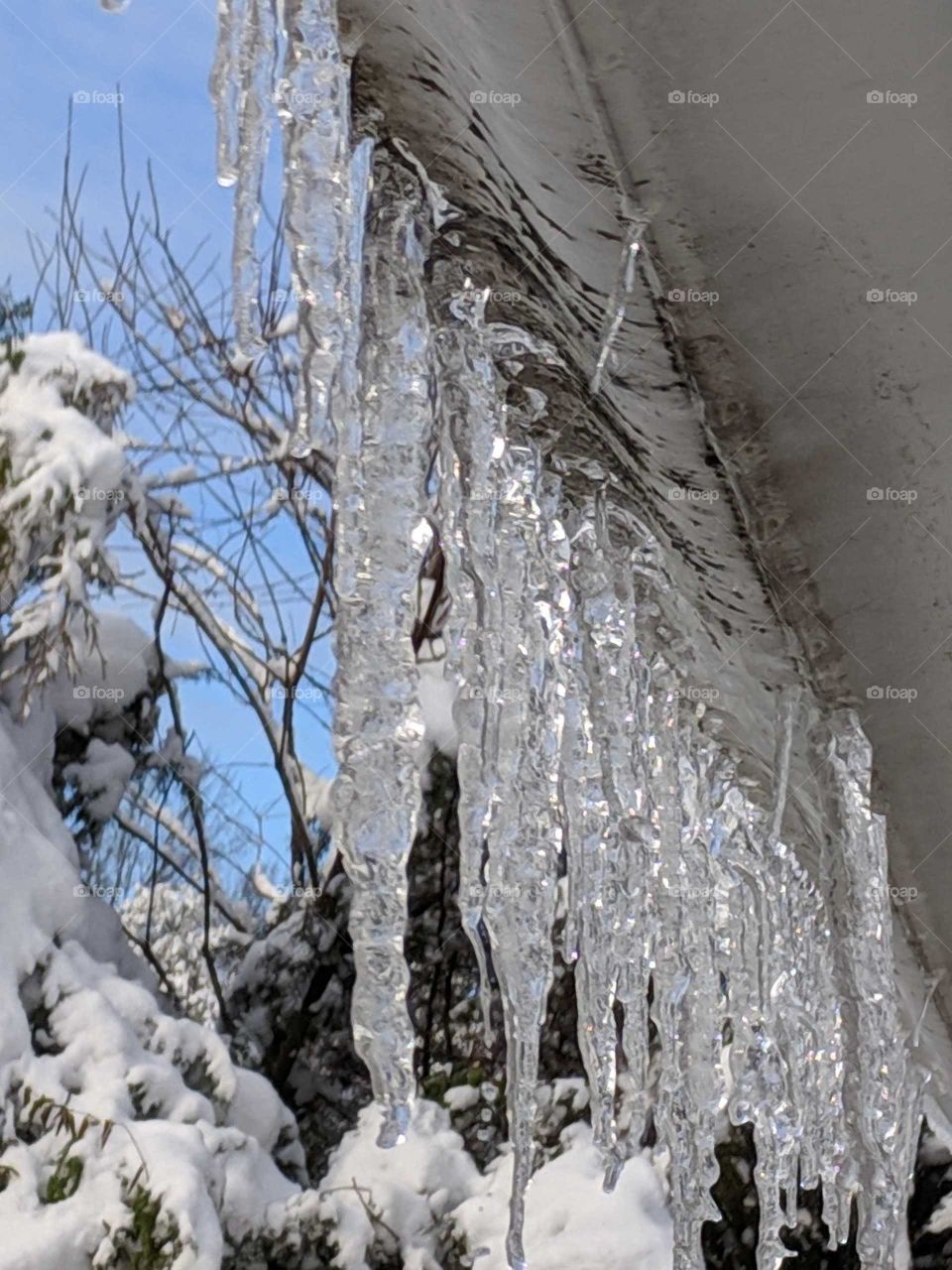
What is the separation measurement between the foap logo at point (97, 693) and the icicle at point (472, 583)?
2.28 metres

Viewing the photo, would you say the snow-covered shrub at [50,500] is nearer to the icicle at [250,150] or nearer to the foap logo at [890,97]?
the icicle at [250,150]

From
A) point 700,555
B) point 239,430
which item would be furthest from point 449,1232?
point 700,555

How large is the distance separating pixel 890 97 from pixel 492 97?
4.0 inches

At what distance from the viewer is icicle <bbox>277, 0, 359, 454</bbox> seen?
0.35m

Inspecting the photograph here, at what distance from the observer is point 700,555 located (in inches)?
19.3

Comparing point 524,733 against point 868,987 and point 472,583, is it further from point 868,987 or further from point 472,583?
point 868,987

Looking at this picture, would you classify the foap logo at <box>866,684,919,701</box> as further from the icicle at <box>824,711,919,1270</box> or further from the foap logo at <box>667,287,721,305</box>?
the foap logo at <box>667,287,721,305</box>

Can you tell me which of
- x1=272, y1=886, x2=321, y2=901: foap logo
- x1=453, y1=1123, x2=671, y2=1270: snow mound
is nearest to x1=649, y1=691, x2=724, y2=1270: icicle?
x1=453, y1=1123, x2=671, y2=1270: snow mound

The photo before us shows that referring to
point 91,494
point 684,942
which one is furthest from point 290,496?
point 684,942

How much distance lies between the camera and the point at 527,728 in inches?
22.0

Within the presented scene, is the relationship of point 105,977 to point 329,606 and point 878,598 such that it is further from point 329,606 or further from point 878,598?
point 878,598

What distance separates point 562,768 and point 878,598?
0.70ft

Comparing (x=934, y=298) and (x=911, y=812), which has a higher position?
(x=934, y=298)

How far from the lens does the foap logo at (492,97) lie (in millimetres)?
340
